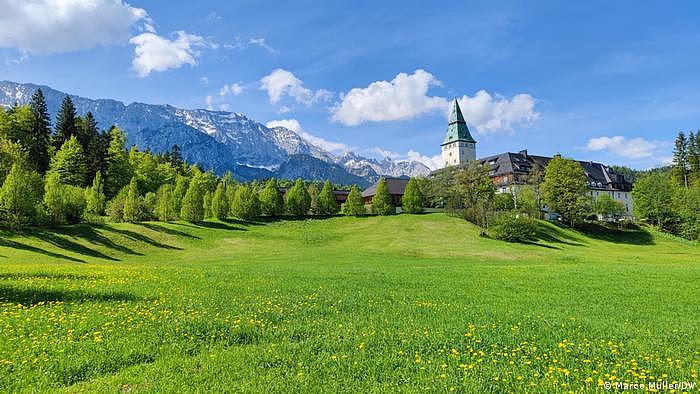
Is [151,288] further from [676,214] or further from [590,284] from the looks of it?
[676,214]

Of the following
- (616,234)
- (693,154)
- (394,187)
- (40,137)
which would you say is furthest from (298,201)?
(693,154)

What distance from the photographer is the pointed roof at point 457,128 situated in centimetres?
16200

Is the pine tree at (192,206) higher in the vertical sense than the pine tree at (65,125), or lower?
lower

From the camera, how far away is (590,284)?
21.4m

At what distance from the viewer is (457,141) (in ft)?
529

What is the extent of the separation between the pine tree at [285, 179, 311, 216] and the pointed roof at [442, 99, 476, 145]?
94.6m

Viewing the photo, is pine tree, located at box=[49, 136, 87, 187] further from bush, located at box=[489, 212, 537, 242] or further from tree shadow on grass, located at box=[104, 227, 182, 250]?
bush, located at box=[489, 212, 537, 242]

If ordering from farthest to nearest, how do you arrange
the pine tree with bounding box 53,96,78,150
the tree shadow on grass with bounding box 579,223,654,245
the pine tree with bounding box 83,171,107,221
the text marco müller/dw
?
the pine tree with bounding box 53,96,78,150 → the tree shadow on grass with bounding box 579,223,654,245 → the pine tree with bounding box 83,171,107,221 → the text marco müller/dw

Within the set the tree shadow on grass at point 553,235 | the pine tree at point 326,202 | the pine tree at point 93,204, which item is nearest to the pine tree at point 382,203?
the pine tree at point 326,202

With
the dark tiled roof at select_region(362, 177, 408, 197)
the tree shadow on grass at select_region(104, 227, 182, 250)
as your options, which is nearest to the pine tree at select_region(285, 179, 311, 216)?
the tree shadow on grass at select_region(104, 227, 182, 250)

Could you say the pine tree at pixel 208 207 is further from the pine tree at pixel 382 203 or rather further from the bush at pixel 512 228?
the bush at pixel 512 228

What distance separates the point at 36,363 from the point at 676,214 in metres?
107

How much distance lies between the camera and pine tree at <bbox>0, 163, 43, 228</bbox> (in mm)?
43969

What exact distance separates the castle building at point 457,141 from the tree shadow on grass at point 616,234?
78058mm
